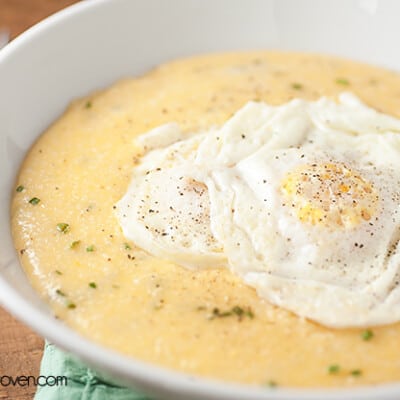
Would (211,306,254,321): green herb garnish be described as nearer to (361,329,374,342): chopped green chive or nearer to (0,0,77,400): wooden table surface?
(361,329,374,342): chopped green chive

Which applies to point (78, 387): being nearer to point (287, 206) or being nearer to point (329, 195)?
point (287, 206)

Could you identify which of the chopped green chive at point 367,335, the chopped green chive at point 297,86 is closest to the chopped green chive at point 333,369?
the chopped green chive at point 367,335

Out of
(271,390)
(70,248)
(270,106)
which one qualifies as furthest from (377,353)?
(270,106)

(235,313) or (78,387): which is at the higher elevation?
(235,313)

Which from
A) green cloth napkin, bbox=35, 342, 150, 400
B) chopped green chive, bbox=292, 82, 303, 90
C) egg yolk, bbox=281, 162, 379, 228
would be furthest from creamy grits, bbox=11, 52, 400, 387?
egg yolk, bbox=281, 162, 379, 228

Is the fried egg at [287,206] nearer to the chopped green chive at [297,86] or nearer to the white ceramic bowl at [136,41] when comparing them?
the chopped green chive at [297,86]

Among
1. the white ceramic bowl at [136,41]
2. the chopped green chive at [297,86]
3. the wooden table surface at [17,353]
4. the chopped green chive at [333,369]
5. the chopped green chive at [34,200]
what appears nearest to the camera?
the chopped green chive at [333,369]

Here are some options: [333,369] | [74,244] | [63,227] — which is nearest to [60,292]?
[74,244]
